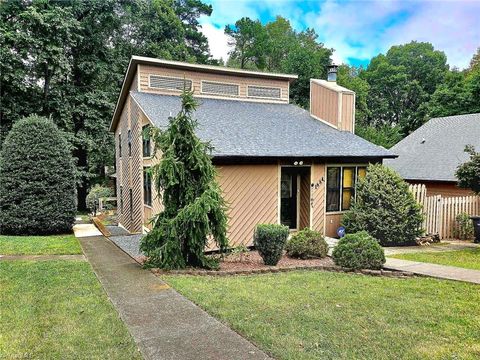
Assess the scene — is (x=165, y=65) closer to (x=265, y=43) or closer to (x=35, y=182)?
(x=35, y=182)

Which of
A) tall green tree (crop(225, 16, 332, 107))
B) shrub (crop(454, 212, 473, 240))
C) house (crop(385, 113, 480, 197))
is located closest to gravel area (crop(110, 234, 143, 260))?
shrub (crop(454, 212, 473, 240))

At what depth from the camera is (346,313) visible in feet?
16.5

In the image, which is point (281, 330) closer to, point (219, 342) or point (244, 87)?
point (219, 342)

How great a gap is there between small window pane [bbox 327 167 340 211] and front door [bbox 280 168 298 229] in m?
1.15

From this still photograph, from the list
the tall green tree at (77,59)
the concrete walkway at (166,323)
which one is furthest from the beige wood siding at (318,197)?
the tall green tree at (77,59)

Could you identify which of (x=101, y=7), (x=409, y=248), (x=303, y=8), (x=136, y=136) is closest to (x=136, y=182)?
(x=136, y=136)

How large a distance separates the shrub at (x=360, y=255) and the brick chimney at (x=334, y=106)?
290 inches

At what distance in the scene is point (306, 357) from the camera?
3.76 m

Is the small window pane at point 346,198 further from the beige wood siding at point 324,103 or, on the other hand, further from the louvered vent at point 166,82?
the louvered vent at point 166,82

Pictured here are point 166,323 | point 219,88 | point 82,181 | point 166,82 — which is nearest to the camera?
point 166,323

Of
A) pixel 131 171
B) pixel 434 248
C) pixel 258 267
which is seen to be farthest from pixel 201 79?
pixel 434 248

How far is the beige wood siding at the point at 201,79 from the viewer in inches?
540

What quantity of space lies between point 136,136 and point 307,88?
16.0 metres

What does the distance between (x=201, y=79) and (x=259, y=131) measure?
14.0 ft
